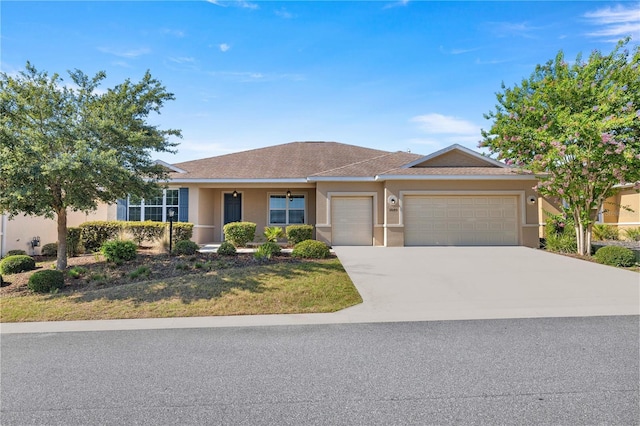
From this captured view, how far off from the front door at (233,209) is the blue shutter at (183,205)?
2119mm

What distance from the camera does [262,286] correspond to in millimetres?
7891

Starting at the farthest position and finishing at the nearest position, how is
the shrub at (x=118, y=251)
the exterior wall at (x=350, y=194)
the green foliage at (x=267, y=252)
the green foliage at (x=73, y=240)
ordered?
the exterior wall at (x=350, y=194)
the green foliage at (x=73, y=240)
the green foliage at (x=267, y=252)
the shrub at (x=118, y=251)

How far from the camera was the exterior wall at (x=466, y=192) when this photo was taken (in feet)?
48.1

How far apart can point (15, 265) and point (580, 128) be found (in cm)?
1783

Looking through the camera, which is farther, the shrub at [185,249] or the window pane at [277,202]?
the window pane at [277,202]

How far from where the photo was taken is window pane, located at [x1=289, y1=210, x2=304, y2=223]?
17.8 meters

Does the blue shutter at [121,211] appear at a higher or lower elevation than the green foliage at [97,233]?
higher

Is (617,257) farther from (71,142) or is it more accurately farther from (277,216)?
(71,142)

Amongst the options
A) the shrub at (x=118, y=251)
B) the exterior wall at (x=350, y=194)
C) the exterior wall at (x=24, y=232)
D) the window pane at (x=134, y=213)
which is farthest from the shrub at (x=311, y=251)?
the window pane at (x=134, y=213)

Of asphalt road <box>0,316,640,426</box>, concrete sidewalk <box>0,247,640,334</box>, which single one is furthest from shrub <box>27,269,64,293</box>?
asphalt road <box>0,316,640,426</box>

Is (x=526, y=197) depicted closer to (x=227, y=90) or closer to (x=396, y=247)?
(x=396, y=247)

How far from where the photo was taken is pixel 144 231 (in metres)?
14.6

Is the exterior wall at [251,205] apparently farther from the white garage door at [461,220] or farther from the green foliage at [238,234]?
the white garage door at [461,220]

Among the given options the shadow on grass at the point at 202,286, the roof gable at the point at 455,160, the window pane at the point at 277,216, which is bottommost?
the shadow on grass at the point at 202,286
